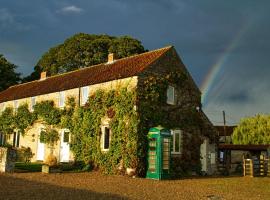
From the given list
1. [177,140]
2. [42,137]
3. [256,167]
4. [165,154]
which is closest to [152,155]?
[165,154]

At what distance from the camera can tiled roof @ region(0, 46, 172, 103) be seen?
83.6ft

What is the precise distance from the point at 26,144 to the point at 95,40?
76.1 feet

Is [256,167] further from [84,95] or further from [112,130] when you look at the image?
[84,95]

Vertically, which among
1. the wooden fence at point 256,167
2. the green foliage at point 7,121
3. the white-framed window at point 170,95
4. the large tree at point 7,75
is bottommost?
the wooden fence at point 256,167

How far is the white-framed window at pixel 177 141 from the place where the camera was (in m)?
25.5

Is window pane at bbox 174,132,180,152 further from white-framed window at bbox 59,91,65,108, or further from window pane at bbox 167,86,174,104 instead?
white-framed window at bbox 59,91,65,108

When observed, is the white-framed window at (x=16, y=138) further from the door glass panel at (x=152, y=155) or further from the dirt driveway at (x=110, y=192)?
the dirt driveway at (x=110, y=192)

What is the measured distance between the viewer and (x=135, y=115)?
902 inches

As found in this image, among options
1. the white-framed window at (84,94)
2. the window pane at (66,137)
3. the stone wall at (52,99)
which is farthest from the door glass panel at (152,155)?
the window pane at (66,137)

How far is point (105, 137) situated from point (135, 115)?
326 centimetres

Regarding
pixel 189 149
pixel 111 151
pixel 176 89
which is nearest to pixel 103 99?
pixel 111 151

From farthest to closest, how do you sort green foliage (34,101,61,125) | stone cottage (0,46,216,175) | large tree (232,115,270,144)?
large tree (232,115,270,144) → green foliage (34,101,61,125) → stone cottage (0,46,216,175)

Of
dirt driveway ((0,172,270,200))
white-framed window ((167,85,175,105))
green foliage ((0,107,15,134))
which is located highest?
white-framed window ((167,85,175,105))

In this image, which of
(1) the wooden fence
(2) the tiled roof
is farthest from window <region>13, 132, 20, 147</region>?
(1) the wooden fence
